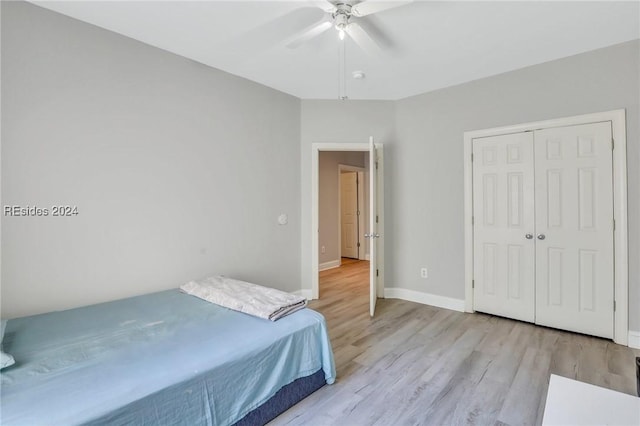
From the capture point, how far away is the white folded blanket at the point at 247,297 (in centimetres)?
206

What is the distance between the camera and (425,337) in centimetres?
283

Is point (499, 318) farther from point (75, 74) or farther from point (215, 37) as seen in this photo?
point (75, 74)

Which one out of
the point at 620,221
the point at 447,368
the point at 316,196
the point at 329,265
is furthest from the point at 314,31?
the point at 329,265

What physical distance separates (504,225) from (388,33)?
7.40 feet

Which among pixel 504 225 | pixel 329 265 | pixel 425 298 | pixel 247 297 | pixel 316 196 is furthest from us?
pixel 329 265

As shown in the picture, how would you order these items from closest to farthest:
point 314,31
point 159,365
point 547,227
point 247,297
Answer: point 159,365 → point 314,31 → point 247,297 → point 547,227

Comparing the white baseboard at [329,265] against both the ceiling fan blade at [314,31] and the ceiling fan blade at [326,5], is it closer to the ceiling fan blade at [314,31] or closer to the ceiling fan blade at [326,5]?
the ceiling fan blade at [314,31]

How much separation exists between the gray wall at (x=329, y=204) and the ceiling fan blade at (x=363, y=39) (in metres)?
3.20

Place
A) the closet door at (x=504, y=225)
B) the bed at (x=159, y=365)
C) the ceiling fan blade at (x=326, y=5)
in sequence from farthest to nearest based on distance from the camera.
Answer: the closet door at (x=504, y=225) → the ceiling fan blade at (x=326, y=5) → the bed at (x=159, y=365)

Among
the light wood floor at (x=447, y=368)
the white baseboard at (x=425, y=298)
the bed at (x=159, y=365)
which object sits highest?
the bed at (x=159, y=365)

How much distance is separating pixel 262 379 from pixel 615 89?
3662 millimetres

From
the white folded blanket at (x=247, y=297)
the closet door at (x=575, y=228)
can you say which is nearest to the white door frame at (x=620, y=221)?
the closet door at (x=575, y=228)

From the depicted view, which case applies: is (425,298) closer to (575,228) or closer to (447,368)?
(447,368)

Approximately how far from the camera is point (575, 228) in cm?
285
